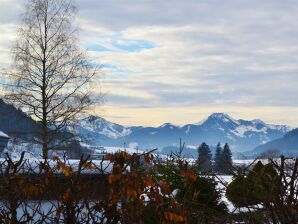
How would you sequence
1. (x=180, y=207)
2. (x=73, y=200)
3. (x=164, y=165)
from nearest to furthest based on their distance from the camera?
(x=180, y=207)
(x=73, y=200)
(x=164, y=165)

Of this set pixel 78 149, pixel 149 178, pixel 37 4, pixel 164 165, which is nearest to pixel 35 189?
pixel 149 178

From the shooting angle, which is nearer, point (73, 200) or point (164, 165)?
point (73, 200)

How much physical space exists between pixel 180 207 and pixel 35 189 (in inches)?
46.3

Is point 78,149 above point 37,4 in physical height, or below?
below

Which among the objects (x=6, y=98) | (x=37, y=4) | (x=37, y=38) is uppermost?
(x=37, y=4)

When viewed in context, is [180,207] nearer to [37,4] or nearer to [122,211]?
[122,211]

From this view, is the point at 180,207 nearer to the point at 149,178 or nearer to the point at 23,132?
the point at 149,178

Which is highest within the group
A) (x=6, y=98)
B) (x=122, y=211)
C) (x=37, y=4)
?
(x=37, y=4)

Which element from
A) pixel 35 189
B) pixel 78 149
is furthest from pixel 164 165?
pixel 78 149

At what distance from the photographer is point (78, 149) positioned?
2538 cm

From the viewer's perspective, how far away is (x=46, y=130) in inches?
1042

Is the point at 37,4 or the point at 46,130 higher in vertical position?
the point at 37,4

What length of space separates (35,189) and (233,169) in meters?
1.51

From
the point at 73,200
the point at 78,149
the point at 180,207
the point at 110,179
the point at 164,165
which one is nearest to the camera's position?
the point at 110,179
